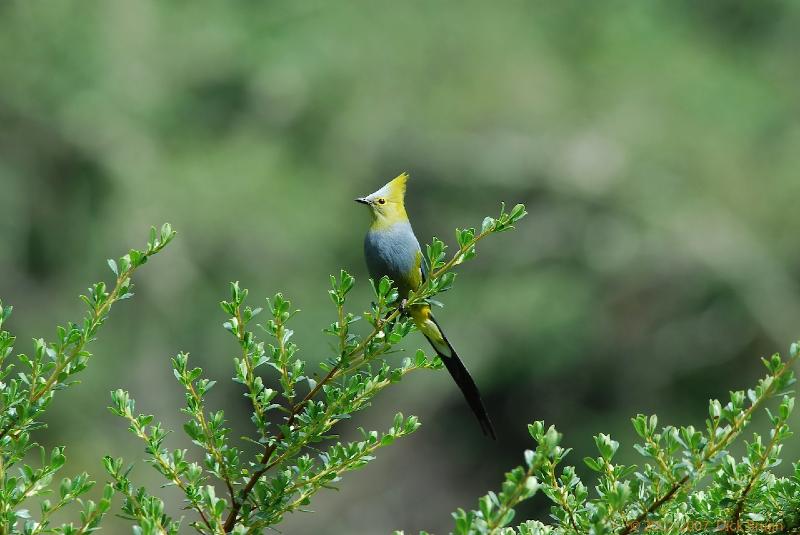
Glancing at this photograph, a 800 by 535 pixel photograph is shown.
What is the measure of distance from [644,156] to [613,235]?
1197mm

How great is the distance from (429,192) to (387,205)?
11034 mm

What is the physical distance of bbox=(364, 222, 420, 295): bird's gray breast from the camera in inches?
123

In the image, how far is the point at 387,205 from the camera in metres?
3.29

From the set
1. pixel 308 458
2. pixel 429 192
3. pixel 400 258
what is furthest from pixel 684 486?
pixel 429 192

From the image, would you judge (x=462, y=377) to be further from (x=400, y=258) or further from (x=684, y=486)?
(x=684, y=486)

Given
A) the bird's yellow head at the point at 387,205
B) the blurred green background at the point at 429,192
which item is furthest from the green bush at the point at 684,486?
the blurred green background at the point at 429,192

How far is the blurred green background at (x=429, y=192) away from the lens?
13.3 m

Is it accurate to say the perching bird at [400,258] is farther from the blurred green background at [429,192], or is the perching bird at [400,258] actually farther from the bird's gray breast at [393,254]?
the blurred green background at [429,192]

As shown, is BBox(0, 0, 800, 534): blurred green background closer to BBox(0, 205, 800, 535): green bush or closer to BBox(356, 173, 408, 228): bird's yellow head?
BBox(356, 173, 408, 228): bird's yellow head

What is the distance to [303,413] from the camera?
206cm

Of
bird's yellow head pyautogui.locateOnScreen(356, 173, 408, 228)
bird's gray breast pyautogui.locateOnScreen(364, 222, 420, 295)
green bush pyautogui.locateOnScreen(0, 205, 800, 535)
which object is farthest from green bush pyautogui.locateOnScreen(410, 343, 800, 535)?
bird's yellow head pyautogui.locateOnScreen(356, 173, 408, 228)

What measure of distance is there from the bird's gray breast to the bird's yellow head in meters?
0.06

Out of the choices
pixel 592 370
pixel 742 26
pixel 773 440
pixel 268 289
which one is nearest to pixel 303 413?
pixel 773 440

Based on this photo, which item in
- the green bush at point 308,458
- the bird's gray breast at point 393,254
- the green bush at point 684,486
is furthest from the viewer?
the bird's gray breast at point 393,254
